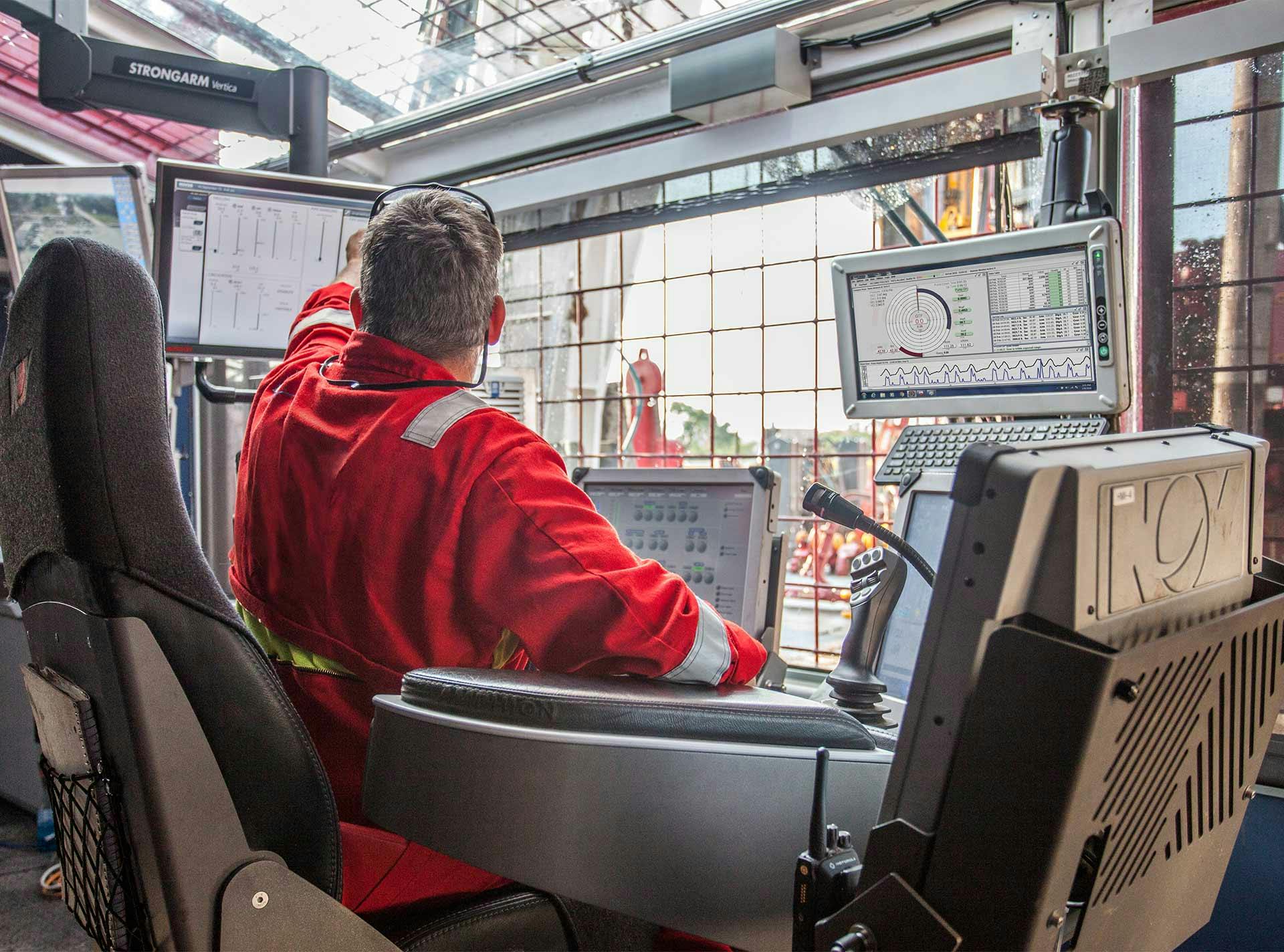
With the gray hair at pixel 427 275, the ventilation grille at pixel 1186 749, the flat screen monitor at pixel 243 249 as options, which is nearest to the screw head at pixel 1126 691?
the ventilation grille at pixel 1186 749

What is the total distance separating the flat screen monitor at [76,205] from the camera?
2.48 m

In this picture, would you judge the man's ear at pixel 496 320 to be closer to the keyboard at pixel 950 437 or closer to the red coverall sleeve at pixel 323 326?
the red coverall sleeve at pixel 323 326

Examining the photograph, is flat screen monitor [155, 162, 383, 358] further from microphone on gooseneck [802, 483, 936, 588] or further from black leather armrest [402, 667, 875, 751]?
black leather armrest [402, 667, 875, 751]

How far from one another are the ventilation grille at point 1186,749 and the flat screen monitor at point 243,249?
2057 mm

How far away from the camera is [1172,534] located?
0.68 m

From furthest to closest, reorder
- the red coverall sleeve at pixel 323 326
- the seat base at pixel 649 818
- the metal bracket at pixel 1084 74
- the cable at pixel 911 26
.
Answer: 1. the cable at pixel 911 26
2. the metal bracket at pixel 1084 74
3. the red coverall sleeve at pixel 323 326
4. the seat base at pixel 649 818

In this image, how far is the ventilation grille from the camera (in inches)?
25.8

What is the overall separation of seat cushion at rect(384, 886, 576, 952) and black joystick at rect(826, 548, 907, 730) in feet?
1.76

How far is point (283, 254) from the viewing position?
2.34m

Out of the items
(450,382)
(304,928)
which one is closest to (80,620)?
(304,928)

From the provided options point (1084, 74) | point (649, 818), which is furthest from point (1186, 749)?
point (1084, 74)

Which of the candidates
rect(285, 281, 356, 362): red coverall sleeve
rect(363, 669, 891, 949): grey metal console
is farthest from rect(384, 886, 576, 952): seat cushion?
rect(285, 281, 356, 362): red coverall sleeve

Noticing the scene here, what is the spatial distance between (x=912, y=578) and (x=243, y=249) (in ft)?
5.66

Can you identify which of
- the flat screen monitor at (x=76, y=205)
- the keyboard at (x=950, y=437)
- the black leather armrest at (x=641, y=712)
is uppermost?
the flat screen monitor at (x=76, y=205)
